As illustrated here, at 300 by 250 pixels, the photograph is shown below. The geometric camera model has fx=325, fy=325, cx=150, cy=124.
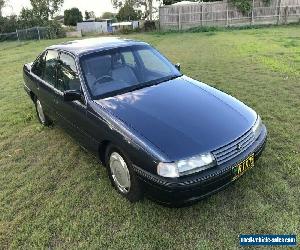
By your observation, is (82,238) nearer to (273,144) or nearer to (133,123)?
(133,123)

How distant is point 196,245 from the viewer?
2.94 metres

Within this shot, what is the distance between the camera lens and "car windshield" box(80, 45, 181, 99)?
4098 mm

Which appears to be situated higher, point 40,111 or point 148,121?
point 148,121

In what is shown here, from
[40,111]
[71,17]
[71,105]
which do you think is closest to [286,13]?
[40,111]

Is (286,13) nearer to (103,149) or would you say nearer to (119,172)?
(103,149)

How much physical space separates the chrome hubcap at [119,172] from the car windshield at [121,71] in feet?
2.73

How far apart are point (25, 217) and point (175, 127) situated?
1874 mm

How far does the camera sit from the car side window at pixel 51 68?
4.90 meters

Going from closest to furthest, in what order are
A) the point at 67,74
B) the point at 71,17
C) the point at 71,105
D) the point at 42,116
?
the point at 71,105
the point at 67,74
the point at 42,116
the point at 71,17

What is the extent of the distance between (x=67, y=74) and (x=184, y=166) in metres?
2.36

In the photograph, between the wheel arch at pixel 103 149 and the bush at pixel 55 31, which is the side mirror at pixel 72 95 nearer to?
the wheel arch at pixel 103 149

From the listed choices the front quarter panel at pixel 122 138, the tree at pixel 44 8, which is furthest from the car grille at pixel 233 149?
the tree at pixel 44 8

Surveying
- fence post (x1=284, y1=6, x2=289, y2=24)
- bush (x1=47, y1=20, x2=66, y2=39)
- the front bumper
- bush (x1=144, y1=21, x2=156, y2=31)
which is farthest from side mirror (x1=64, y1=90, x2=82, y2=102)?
bush (x1=47, y1=20, x2=66, y2=39)

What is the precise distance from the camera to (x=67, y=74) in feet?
14.7
